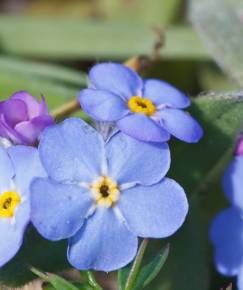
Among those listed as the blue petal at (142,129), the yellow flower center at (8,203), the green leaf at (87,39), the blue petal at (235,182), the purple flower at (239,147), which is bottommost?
the green leaf at (87,39)

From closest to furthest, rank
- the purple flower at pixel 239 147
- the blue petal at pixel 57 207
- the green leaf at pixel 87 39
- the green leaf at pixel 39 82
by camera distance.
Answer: the blue petal at pixel 57 207
the purple flower at pixel 239 147
the green leaf at pixel 39 82
the green leaf at pixel 87 39

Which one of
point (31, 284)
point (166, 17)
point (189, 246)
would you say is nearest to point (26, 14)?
point (166, 17)

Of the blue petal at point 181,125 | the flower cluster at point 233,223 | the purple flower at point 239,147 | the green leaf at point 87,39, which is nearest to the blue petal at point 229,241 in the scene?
the flower cluster at point 233,223

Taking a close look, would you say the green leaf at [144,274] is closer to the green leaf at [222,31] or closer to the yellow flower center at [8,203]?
the yellow flower center at [8,203]

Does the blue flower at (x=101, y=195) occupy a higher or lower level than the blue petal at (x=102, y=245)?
higher

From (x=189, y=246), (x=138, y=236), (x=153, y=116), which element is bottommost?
(x=189, y=246)

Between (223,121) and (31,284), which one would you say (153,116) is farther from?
(31,284)
